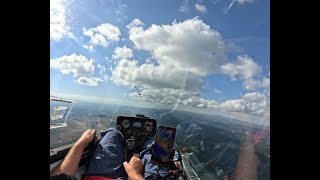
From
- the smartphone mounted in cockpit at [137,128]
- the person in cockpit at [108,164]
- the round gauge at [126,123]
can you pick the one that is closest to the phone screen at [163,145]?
the person in cockpit at [108,164]

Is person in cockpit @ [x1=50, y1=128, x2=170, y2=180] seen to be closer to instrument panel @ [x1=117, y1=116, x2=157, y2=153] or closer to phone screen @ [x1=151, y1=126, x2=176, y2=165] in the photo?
phone screen @ [x1=151, y1=126, x2=176, y2=165]

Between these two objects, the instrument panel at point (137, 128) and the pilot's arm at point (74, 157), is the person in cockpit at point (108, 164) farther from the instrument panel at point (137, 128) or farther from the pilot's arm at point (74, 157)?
the instrument panel at point (137, 128)

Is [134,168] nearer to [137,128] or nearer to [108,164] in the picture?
[108,164]

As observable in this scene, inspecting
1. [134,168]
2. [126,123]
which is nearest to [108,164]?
[134,168]

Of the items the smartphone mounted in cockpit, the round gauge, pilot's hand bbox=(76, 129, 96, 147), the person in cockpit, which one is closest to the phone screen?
the person in cockpit
